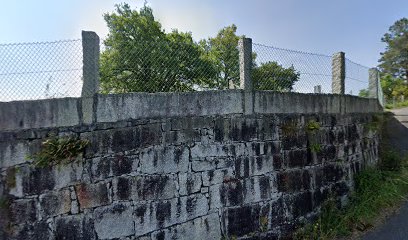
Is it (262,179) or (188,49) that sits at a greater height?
(188,49)

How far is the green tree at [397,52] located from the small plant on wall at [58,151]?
44.2m

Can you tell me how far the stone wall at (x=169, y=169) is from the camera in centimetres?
348

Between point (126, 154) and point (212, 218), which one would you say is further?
point (212, 218)

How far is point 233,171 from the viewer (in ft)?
15.5

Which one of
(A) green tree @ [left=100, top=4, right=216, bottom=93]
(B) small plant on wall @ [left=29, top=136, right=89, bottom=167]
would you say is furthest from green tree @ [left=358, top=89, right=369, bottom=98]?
(B) small plant on wall @ [left=29, top=136, right=89, bottom=167]

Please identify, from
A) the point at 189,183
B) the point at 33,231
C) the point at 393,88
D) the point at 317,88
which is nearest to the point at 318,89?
the point at 317,88

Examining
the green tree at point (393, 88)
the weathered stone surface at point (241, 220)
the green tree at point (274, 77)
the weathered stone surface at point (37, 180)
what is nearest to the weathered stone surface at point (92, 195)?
the weathered stone surface at point (37, 180)

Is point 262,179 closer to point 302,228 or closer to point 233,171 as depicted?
point 233,171

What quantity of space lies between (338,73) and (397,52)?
39604 mm

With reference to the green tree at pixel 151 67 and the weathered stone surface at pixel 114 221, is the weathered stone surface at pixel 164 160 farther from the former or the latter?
the green tree at pixel 151 67

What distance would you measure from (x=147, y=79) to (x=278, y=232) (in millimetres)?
3146

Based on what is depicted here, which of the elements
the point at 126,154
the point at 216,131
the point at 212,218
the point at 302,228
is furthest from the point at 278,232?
the point at 126,154

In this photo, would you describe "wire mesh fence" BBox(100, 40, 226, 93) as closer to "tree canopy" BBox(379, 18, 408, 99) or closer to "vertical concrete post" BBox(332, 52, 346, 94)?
"vertical concrete post" BBox(332, 52, 346, 94)

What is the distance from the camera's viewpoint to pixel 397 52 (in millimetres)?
39875
